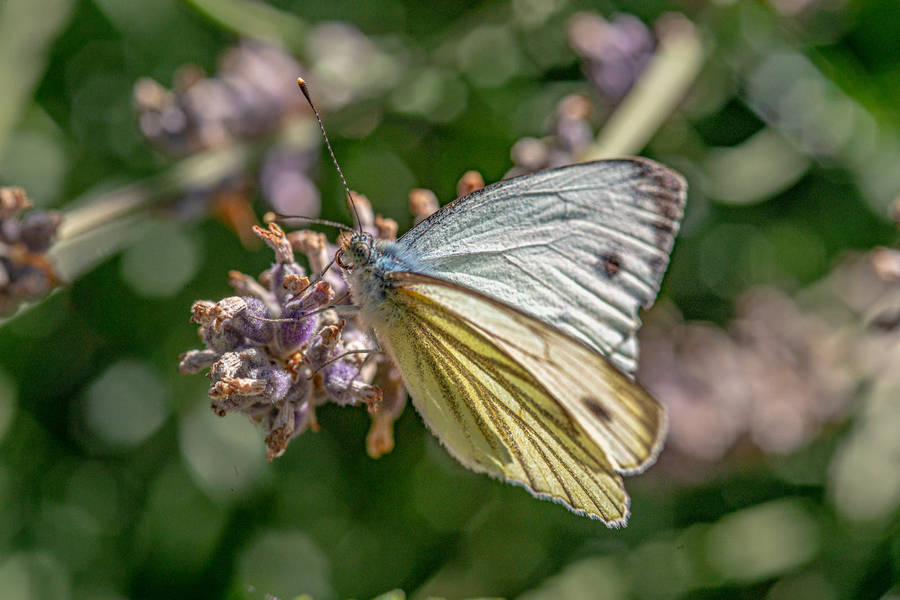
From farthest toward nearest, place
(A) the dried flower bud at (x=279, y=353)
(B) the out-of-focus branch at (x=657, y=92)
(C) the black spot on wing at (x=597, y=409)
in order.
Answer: (B) the out-of-focus branch at (x=657, y=92)
(C) the black spot on wing at (x=597, y=409)
(A) the dried flower bud at (x=279, y=353)

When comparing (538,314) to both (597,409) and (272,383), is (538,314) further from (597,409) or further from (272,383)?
(272,383)

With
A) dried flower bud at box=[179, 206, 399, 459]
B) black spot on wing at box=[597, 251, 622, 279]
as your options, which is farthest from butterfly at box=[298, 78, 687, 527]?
dried flower bud at box=[179, 206, 399, 459]

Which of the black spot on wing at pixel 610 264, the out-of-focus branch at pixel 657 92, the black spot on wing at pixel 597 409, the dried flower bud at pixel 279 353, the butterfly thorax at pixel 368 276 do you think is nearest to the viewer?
the dried flower bud at pixel 279 353

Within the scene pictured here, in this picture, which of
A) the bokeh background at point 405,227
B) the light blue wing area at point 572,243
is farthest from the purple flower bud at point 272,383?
the bokeh background at point 405,227

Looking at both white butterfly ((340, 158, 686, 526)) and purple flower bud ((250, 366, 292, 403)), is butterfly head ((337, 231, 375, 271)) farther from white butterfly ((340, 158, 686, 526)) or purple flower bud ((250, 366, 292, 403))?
purple flower bud ((250, 366, 292, 403))

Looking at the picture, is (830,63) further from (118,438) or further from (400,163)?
(118,438)

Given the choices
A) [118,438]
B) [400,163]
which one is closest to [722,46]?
[400,163]

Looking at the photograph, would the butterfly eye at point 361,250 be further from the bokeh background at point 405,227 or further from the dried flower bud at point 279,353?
the bokeh background at point 405,227

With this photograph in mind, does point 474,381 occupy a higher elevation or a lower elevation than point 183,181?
higher
